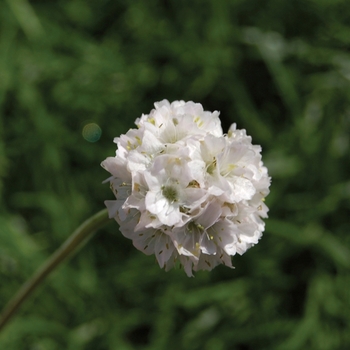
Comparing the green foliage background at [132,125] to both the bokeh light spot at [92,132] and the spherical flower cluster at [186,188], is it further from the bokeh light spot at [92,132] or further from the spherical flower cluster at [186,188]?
the spherical flower cluster at [186,188]

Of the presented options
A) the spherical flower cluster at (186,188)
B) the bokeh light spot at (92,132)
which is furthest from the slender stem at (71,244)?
the bokeh light spot at (92,132)

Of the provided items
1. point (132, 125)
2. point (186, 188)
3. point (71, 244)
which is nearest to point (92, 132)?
point (132, 125)

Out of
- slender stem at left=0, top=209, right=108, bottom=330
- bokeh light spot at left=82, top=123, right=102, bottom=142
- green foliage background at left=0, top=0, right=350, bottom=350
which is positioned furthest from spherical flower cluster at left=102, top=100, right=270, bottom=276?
bokeh light spot at left=82, top=123, right=102, bottom=142

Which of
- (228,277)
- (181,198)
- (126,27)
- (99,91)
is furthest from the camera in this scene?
(126,27)

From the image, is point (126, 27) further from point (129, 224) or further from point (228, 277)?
point (129, 224)

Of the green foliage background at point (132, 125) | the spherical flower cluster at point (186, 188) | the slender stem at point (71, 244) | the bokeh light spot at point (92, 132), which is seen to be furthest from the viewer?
the bokeh light spot at point (92, 132)

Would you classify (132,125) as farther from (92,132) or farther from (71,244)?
(71,244)

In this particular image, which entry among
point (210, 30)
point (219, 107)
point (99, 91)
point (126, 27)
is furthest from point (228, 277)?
point (126, 27)
